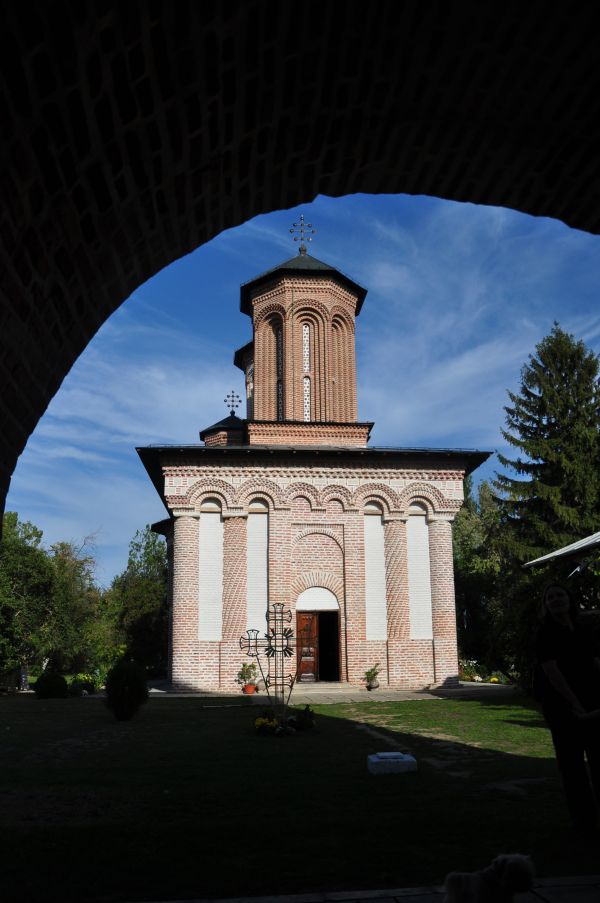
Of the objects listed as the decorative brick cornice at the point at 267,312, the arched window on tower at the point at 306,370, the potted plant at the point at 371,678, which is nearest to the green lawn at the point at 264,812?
the potted plant at the point at 371,678

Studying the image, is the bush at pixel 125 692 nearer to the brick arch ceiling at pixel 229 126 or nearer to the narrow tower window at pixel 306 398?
the brick arch ceiling at pixel 229 126

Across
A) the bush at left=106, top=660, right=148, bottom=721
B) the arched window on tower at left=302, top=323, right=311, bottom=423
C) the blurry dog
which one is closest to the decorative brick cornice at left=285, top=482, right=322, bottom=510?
the arched window on tower at left=302, top=323, right=311, bottom=423

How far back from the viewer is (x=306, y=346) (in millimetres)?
25328

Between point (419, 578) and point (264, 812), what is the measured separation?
51.7 feet

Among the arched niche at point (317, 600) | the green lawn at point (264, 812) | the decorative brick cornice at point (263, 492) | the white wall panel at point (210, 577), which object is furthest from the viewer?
the decorative brick cornice at point (263, 492)

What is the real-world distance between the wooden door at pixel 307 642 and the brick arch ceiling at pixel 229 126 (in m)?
17.7

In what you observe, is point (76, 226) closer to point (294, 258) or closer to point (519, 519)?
point (294, 258)

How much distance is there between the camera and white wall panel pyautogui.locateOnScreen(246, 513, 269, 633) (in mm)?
19984

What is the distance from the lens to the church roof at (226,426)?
2984 cm

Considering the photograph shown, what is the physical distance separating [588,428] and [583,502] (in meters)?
2.96

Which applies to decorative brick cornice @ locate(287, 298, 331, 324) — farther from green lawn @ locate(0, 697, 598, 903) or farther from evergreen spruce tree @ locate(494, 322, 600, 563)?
green lawn @ locate(0, 697, 598, 903)

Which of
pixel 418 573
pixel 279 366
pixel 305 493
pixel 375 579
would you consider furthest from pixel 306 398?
pixel 418 573

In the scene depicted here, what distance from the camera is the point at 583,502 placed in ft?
86.1

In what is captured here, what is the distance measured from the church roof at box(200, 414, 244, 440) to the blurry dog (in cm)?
2740
